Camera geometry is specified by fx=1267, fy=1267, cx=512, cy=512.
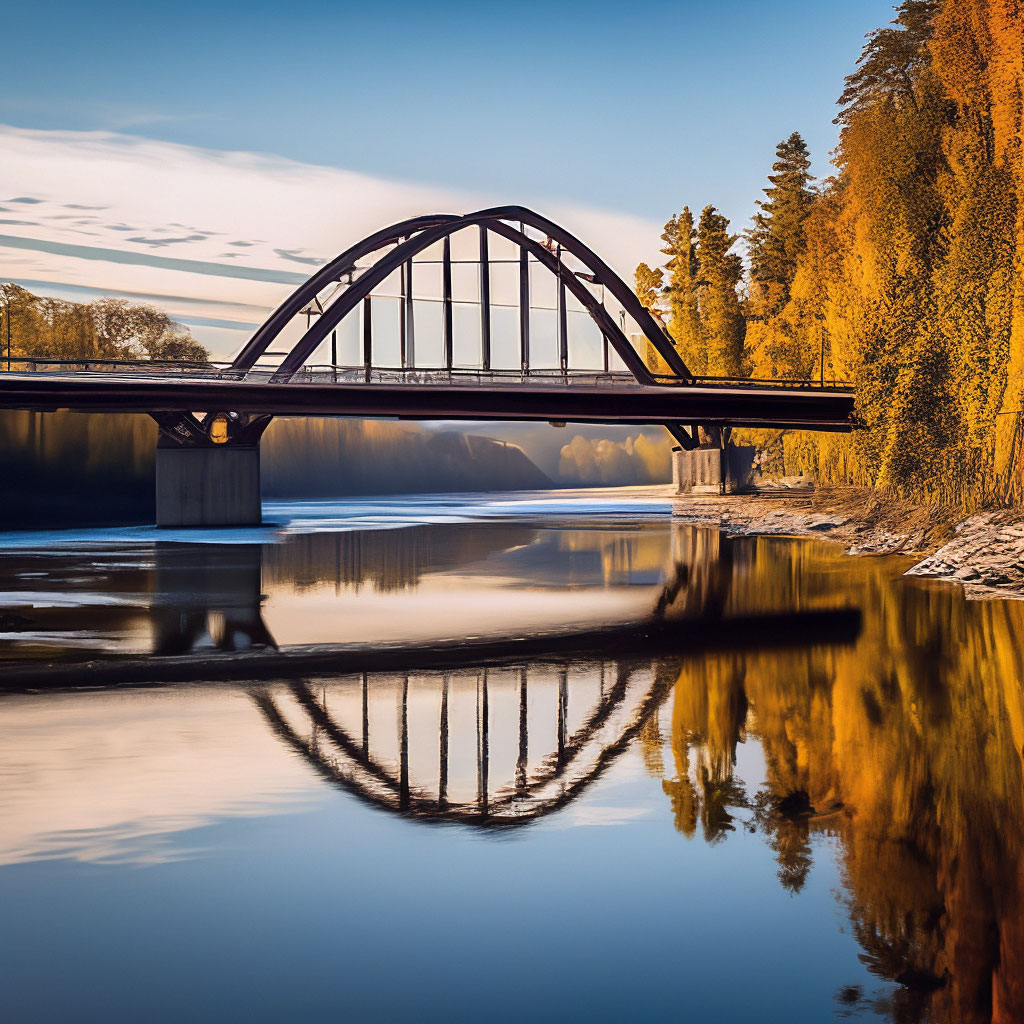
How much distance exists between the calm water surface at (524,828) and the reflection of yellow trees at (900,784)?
0.05 meters

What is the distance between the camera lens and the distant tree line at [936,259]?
43844 mm

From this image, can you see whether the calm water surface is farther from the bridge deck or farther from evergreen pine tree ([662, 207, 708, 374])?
evergreen pine tree ([662, 207, 708, 374])

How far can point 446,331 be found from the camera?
89062mm

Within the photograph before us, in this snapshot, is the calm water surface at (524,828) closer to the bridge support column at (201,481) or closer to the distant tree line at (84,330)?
the bridge support column at (201,481)

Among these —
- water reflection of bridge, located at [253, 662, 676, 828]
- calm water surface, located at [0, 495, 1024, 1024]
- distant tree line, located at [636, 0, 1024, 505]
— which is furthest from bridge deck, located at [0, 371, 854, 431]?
water reflection of bridge, located at [253, 662, 676, 828]

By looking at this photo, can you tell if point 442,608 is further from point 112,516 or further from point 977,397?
point 112,516

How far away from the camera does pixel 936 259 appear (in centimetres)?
5084

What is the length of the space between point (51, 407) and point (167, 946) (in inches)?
2582

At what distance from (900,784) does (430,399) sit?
55055 mm

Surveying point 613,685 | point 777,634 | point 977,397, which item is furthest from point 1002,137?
point 613,685

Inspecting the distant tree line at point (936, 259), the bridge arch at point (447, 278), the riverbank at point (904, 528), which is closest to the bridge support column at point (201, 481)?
the bridge arch at point (447, 278)

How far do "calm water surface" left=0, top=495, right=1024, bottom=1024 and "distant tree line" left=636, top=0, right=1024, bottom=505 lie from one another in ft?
65.5

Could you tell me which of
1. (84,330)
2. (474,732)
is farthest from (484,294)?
(474,732)

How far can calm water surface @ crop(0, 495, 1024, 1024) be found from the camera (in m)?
8.19
